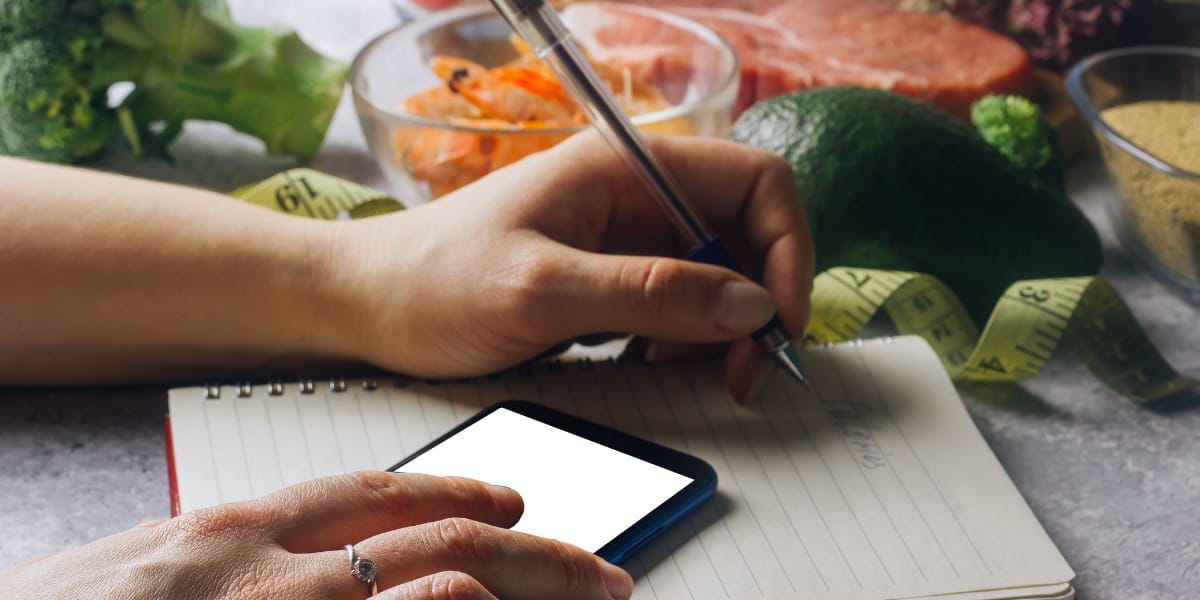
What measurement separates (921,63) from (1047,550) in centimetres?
91

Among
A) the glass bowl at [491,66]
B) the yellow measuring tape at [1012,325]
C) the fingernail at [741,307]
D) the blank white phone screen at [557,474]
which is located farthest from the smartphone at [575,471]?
the glass bowl at [491,66]

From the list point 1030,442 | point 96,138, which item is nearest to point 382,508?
point 1030,442

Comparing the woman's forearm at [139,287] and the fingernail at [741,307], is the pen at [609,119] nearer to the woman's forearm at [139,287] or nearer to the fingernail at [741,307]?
the fingernail at [741,307]

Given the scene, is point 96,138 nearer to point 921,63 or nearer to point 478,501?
point 478,501

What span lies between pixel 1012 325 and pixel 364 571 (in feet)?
1.98

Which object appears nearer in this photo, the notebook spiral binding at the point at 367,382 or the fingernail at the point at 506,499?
the fingernail at the point at 506,499

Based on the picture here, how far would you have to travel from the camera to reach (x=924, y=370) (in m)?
0.90

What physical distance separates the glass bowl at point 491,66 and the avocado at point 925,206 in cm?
18

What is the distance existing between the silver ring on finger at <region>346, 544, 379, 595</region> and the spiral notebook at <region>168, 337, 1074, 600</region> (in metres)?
0.16

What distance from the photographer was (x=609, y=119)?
900 mm

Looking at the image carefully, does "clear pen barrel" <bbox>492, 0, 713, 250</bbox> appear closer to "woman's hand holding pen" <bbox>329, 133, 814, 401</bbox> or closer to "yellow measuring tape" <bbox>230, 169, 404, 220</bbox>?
"woman's hand holding pen" <bbox>329, 133, 814, 401</bbox>

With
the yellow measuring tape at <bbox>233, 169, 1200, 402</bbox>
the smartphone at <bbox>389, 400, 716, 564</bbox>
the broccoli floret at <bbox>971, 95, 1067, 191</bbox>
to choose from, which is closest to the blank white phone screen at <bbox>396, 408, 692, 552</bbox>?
A: the smartphone at <bbox>389, 400, 716, 564</bbox>

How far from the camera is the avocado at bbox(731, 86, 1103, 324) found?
104cm

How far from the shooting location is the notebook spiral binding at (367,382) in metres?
0.85
